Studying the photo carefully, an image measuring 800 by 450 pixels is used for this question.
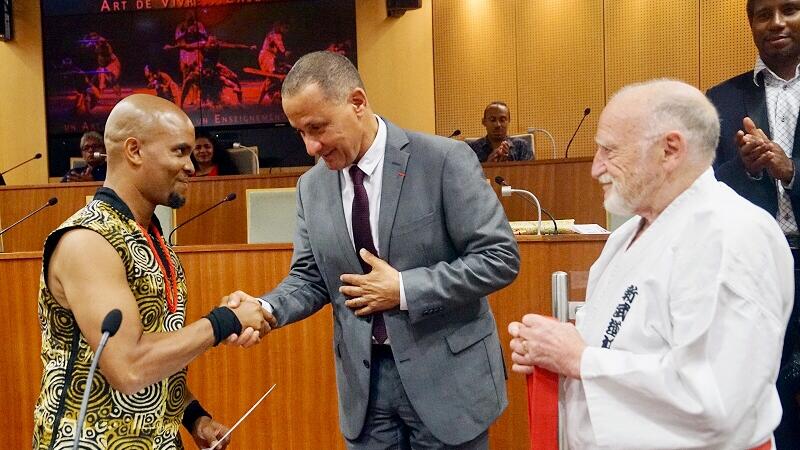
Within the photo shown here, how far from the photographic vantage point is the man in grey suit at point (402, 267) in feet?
6.45

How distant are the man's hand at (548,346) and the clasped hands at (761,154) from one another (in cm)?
101

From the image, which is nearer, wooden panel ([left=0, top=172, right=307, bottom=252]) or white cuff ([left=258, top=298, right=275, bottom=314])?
white cuff ([left=258, top=298, right=275, bottom=314])

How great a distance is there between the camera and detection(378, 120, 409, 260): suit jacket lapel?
6.62 ft

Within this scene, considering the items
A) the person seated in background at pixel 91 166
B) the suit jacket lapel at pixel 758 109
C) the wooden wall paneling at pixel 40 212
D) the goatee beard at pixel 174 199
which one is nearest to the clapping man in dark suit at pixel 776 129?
the suit jacket lapel at pixel 758 109

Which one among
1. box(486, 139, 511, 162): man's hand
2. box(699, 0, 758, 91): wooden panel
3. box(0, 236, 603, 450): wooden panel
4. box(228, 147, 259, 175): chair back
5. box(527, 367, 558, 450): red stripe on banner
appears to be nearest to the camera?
box(527, 367, 558, 450): red stripe on banner

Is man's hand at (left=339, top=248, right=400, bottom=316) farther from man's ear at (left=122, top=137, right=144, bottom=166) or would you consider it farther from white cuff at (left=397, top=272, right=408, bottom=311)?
man's ear at (left=122, top=137, right=144, bottom=166)

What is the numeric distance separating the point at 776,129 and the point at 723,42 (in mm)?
6818

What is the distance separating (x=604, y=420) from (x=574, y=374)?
99mm

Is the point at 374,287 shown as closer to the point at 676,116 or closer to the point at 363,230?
the point at 363,230

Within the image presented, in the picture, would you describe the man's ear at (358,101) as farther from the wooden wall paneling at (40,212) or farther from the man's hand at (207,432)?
the wooden wall paneling at (40,212)

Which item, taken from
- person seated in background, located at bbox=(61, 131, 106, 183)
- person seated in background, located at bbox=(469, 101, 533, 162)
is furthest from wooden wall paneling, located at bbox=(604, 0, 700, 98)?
person seated in background, located at bbox=(61, 131, 106, 183)

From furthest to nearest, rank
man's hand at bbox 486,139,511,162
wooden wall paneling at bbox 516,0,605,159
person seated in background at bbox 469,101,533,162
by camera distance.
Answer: wooden wall paneling at bbox 516,0,605,159, person seated in background at bbox 469,101,533,162, man's hand at bbox 486,139,511,162

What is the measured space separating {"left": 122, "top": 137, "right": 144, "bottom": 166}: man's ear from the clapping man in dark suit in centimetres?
164

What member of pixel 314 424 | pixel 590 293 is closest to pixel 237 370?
pixel 314 424
